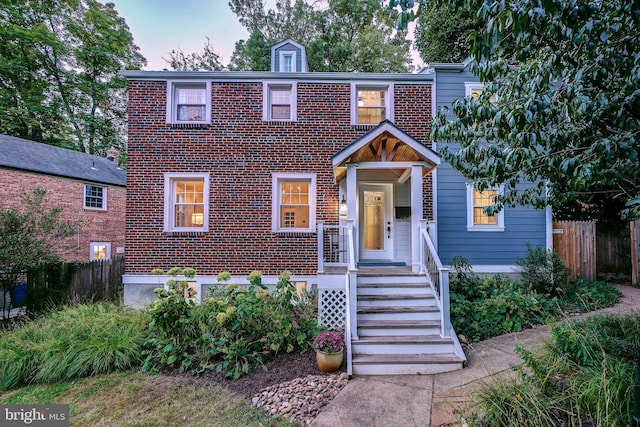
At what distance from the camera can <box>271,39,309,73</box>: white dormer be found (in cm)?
905

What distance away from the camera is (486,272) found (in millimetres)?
7566

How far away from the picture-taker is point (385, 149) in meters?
6.07

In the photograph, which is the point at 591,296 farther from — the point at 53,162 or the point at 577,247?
the point at 53,162

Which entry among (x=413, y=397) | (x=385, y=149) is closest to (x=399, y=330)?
(x=413, y=397)

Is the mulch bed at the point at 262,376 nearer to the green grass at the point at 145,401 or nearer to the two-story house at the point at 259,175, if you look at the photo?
the green grass at the point at 145,401

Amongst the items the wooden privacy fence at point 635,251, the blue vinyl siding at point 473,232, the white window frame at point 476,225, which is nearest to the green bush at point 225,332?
the blue vinyl siding at point 473,232

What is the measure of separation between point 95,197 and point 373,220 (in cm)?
1345

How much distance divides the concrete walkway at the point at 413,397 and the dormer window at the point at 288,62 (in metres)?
8.97

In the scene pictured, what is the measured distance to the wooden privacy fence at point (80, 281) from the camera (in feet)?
25.1

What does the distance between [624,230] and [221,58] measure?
21905mm

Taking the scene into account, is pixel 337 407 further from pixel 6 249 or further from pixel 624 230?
pixel 624 230

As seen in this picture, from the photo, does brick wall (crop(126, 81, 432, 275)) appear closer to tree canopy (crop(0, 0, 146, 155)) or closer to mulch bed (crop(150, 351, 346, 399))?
mulch bed (crop(150, 351, 346, 399))

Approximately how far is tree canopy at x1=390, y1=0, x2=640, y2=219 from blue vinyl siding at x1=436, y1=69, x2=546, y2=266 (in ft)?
13.1

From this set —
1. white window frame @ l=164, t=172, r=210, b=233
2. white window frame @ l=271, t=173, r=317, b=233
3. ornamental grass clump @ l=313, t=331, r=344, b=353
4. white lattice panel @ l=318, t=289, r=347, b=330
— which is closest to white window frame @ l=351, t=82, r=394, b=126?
white window frame @ l=271, t=173, r=317, b=233
